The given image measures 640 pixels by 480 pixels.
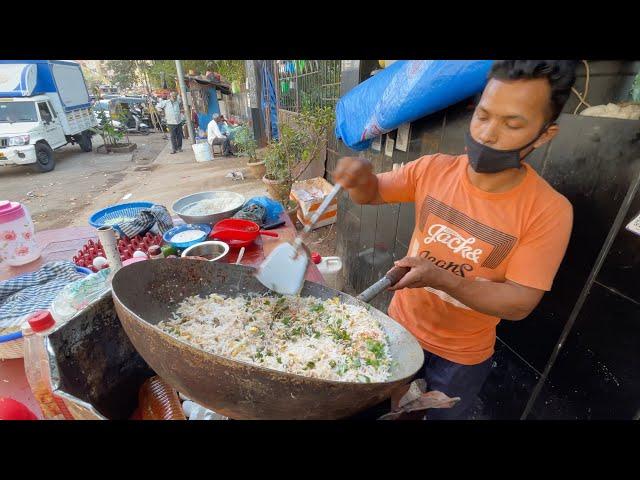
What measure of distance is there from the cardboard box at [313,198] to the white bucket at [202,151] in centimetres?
684

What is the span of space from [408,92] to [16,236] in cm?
310

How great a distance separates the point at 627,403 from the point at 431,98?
2121 millimetres

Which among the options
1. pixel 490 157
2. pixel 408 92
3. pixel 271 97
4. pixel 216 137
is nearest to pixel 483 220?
pixel 490 157

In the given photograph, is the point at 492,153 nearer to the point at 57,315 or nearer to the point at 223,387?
the point at 223,387

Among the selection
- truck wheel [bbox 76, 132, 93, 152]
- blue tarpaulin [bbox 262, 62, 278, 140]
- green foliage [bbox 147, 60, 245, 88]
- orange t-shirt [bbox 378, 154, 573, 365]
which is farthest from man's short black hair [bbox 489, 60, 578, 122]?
truck wheel [bbox 76, 132, 93, 152]

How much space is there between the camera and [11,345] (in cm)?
155

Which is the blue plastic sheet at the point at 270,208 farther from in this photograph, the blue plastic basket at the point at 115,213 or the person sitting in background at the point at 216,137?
the person sitting in background at the point at 216,137

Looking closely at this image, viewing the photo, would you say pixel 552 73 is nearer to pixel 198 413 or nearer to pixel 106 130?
pixel 198 413

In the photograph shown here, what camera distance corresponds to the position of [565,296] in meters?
1.87

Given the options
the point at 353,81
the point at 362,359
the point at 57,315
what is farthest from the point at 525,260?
the point at 353,81

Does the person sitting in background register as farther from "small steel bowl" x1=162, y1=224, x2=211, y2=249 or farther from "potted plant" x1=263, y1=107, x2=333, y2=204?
"small steel bowl" x1=162, y1=224, x2=211, y2=249

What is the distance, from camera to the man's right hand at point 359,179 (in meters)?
1.96

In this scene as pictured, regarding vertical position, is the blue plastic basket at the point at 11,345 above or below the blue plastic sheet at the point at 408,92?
below

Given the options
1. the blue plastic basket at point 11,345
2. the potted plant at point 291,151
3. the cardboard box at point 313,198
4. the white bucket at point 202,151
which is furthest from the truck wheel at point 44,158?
the blue plastic basket at point 11,345
